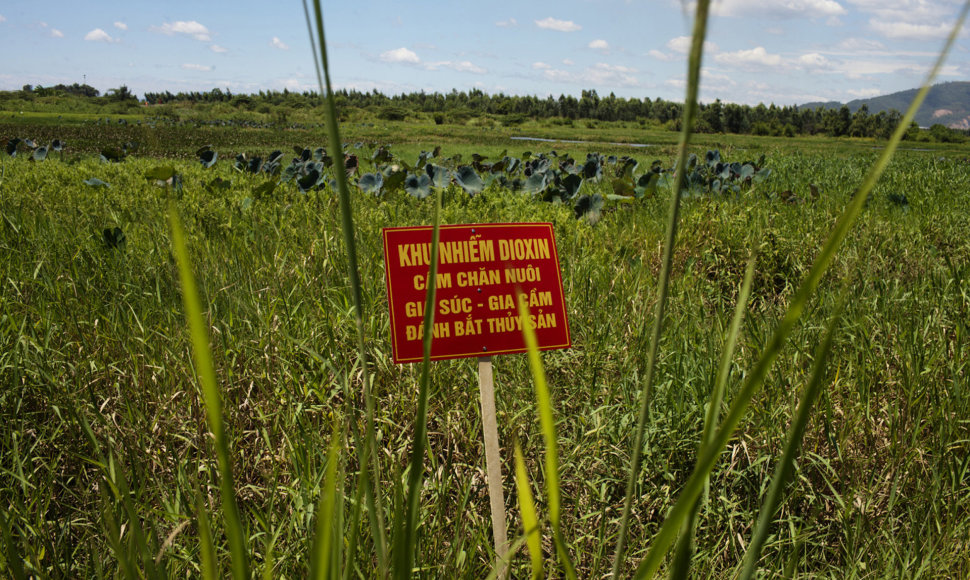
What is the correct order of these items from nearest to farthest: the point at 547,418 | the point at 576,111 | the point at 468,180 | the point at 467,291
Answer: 1. the point at 547,418
2. the point at 467,291
3. the point at 468,180
4. the point at 576,111

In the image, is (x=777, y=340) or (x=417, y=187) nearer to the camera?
(x=777, y=340)

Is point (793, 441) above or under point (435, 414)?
above

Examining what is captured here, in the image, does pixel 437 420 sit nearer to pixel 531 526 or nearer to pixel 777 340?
pixel 531 526

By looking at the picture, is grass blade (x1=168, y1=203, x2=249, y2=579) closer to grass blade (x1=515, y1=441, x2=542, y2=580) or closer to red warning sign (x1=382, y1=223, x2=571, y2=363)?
grass blade (x1=515, y1=441, x2=542, y2=580)

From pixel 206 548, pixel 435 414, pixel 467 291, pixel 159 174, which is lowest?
pixel 435 414

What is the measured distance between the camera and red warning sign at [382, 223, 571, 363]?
1.52 metres

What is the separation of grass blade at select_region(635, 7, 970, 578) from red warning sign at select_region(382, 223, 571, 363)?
1128 mm

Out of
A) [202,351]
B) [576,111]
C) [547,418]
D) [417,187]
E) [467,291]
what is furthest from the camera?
[576,111]

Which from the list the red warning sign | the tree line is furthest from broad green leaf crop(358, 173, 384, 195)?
the tree line

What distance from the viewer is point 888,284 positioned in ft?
8.60

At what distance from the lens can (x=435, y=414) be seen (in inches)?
73.5

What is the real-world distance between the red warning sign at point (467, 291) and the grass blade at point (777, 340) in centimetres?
113

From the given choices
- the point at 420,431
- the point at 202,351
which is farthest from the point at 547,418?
the point at 202,351

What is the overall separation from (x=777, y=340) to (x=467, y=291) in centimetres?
125
